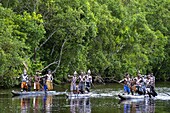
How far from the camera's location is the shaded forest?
6252cm

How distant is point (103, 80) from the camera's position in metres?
83.2

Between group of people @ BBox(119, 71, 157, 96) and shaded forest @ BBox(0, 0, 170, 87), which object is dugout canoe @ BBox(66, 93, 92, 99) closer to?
group of people @ BBox(119, 71, 157, 96)

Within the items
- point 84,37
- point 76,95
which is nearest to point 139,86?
point 76,95

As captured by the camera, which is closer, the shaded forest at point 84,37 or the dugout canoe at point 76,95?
the dugout canoe at point 76,95

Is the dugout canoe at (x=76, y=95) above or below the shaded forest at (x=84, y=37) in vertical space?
below

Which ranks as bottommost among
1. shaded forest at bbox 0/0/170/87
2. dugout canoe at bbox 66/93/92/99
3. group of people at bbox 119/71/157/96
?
dugout canoe at bbox 66/93/92/99

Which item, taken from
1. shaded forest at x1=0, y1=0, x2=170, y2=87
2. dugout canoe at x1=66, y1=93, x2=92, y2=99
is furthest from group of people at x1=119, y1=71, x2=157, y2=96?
shaded forest at x1=0, y1=0, x2=170, y2=87

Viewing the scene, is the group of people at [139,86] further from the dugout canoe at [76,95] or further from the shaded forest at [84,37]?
the shaded forest at [84,37]

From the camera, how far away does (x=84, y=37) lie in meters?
74.9

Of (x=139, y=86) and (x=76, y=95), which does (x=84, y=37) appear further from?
(x=139, y=86)

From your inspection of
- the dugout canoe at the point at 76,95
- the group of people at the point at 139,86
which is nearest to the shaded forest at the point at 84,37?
the dugout canoe at the point at 76,95

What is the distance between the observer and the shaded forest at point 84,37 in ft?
205

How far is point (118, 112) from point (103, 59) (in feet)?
158

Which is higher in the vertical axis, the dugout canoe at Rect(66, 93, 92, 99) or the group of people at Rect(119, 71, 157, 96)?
the group of people at Rect(119, 71, 157, 96)
